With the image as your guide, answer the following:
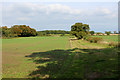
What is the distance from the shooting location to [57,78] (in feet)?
15.5

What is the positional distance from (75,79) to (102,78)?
106cm

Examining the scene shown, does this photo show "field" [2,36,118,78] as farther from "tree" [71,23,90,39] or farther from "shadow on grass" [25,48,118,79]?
"tree" [71,23,90,39]

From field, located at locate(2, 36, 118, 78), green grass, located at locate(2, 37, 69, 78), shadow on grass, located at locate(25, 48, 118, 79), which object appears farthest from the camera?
green grass, located at locate(2, 37, 69, 78)

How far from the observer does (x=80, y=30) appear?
38.3 m

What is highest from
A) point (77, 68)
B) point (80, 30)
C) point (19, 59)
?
point (80, 30)

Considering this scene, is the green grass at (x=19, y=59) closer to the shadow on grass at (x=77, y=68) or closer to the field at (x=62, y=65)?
the field at (x=62, y=65)

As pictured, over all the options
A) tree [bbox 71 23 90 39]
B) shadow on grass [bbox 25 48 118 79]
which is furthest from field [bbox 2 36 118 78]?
tree [bbox 71 23 90 39]

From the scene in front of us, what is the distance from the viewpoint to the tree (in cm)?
3728

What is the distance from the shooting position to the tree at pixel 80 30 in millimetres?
37281

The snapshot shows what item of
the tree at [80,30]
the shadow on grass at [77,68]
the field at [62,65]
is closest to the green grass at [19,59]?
the field at [62,65]

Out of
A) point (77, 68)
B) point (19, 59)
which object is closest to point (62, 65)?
point (77, 68)

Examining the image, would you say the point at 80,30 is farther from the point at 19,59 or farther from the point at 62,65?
the point at 62,65

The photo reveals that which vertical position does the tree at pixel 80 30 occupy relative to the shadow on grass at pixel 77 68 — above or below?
above

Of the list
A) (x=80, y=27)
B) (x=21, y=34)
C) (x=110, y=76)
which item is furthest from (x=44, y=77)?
(x=21, y=34)
